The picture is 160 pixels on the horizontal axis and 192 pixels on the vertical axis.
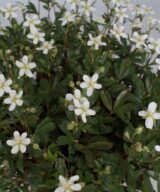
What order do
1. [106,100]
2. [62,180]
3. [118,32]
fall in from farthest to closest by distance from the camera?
[118,32]
[106,100]
[62,180]

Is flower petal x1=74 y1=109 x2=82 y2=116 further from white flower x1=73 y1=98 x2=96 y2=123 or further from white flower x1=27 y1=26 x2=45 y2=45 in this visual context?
white flower x1=27 y1=26 x2=45 y2=45

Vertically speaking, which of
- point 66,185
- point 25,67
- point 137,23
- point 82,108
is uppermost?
point 137,23

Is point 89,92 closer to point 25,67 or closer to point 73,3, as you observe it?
point 25,67

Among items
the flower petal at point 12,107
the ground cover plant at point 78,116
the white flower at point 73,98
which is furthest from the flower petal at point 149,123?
the flower petal at point 12,107

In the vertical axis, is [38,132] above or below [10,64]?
below

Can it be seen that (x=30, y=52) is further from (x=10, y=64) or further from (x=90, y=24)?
(x=90, y=24)

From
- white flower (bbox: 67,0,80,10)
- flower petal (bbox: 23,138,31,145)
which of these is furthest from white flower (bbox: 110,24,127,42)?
flower petal (bbox: 23,138,31,145)

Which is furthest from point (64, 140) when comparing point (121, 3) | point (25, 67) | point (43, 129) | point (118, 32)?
point (121, 3)

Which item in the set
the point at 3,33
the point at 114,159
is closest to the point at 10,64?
the point at 3,33
